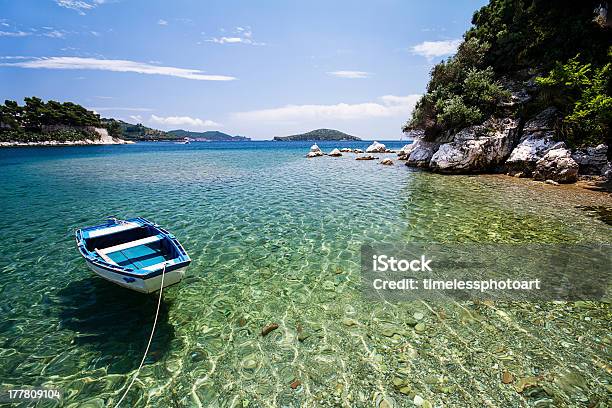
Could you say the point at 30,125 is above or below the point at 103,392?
above

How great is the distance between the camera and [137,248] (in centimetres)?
1007

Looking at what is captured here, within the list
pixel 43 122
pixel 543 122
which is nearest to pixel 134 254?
pixel 543 122

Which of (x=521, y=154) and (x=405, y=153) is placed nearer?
(x=521, y=154)

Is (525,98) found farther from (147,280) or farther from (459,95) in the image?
(147,280)

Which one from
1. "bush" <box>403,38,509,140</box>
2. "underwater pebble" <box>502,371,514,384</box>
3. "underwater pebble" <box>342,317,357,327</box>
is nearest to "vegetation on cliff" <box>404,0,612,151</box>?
"bush" <box>403,38,509,140</box>

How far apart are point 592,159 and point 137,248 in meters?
36.3

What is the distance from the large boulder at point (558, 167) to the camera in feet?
79.1

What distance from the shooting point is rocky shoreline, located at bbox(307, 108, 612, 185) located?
24531 millimetres

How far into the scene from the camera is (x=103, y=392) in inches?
215

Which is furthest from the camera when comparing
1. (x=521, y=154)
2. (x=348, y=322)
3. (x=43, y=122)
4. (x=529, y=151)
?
(x=43, y=122)

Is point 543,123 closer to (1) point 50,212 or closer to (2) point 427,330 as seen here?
(2) point 427,330

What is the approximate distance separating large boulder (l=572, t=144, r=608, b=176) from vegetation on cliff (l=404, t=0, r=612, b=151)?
99 centimetres

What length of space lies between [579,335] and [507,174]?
28.6 meters

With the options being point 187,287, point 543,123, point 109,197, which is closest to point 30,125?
point 109,197
